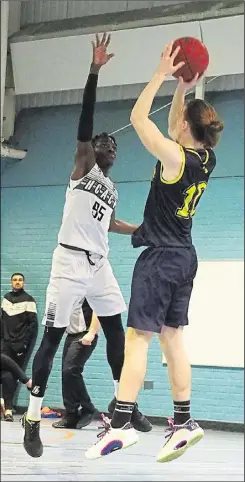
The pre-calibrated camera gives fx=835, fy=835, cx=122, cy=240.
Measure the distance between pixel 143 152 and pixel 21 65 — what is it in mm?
605

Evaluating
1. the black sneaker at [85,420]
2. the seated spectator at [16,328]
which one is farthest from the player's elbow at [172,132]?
the black sneaker at [85,420]

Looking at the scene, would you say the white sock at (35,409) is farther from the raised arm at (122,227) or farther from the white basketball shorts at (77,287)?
the raised arm at (122,227)

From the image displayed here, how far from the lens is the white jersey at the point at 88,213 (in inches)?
119

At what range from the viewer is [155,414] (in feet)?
11.0

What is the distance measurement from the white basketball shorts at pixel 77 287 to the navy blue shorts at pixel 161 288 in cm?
20

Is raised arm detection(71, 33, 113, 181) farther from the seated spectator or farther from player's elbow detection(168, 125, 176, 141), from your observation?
the seated spectator

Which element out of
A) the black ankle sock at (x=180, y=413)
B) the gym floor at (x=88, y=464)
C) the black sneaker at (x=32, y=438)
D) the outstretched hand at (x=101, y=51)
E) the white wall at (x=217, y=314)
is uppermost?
the outstretched hand at (x=101, y=51)

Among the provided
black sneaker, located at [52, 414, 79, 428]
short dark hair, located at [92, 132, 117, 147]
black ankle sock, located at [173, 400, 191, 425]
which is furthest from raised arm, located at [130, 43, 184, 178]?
black sneaker, located at [52, 414, 79, 428]

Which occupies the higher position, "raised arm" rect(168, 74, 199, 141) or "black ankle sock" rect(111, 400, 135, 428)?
"raised arm" rect(168, 74, 199, 141)

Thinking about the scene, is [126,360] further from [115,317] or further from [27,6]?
[27,6]

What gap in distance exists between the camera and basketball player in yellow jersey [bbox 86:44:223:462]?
2.83 meters

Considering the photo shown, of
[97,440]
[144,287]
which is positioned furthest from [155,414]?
[144,287]

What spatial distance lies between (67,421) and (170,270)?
2.65 ft

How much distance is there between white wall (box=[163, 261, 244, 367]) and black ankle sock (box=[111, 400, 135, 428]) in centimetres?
101
